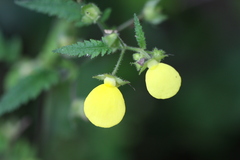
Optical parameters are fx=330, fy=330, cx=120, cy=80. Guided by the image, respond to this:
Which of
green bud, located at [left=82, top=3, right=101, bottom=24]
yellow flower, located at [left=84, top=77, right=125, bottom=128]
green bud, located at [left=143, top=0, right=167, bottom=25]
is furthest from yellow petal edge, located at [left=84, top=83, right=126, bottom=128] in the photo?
green bud, located at [left=143, top=0, right=167, bottom=25]

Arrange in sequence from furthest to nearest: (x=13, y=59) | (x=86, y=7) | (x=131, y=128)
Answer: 1. (x=131, y=128)
2. (x=13, y=59)
3. (x=86, y=7)

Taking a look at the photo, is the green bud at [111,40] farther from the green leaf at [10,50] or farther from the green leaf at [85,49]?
the green leaf at [10,50]

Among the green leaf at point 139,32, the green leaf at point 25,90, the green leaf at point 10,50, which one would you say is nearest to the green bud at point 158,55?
the green leaf at point 139,32

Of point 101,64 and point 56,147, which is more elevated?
point 101,64

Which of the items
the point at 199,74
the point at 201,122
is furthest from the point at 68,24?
the point at 201,122

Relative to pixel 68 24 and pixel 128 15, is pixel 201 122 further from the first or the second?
pixel 68 24

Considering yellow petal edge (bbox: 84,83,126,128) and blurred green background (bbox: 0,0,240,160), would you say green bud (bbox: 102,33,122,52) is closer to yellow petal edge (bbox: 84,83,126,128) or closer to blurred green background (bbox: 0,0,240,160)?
yellow petal edge (bbox: 84,83,126,128)

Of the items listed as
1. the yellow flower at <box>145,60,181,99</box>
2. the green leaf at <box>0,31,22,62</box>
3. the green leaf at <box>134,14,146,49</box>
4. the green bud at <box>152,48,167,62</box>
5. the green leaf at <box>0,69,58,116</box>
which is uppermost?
the green leaf at <box>0,31,22,62</box>
